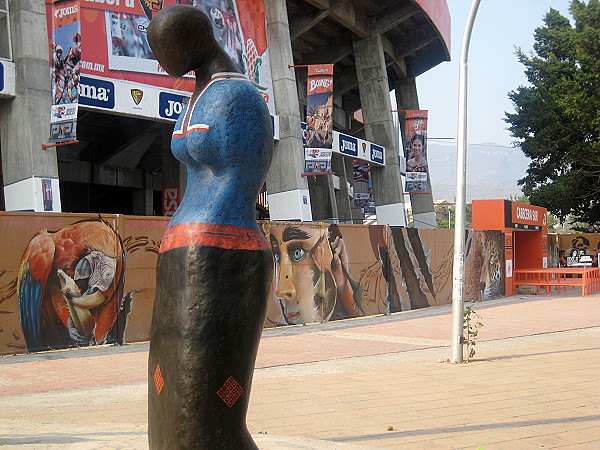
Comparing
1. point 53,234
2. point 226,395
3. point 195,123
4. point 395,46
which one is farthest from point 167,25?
point 395,46

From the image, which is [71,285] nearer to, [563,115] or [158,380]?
[158,380]

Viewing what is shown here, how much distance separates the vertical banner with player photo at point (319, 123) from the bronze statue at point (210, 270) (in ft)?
55.1

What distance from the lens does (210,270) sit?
3564 mm

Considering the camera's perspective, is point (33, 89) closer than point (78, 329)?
No

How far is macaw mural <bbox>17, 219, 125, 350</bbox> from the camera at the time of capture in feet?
32.6

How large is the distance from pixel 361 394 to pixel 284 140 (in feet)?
47.0

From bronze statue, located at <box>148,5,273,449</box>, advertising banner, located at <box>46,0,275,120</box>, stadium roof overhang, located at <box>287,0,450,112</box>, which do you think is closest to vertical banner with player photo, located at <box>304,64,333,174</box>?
advertising banner, located at <box>46,0,275,120</box>

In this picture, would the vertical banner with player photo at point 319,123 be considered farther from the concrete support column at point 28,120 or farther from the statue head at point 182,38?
the statue head at point 182,38

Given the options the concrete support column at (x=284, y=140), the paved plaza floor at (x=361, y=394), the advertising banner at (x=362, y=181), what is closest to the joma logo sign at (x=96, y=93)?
the concrete support column at (x=284, y=140)

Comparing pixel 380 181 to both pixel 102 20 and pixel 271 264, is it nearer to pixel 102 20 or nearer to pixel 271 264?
pixel 102 20

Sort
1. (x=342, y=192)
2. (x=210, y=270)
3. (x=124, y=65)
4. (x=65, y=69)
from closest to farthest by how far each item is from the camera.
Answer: (x=210, y=270) < (x=65, y=69) < (x=124, y=65) < (x=342, y=192)

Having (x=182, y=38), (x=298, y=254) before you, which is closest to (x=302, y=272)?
(x=298, y=254)

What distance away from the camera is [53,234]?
1025 cm

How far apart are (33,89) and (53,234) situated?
21.0 ft
